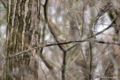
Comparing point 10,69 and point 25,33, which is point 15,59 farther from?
point 25,33

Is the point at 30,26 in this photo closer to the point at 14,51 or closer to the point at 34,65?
the point at 14,51

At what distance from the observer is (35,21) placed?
193 centimetres

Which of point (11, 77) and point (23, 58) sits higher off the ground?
point (23, 58)

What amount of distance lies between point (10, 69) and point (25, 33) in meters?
0.51

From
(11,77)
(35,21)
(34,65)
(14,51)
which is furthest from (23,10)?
(11,77)

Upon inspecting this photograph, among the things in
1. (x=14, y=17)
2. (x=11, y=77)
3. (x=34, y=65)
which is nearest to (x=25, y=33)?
(x=14, y=17)

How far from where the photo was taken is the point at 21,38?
72.5 inches

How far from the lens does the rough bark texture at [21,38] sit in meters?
1.79

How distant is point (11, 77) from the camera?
1695mm

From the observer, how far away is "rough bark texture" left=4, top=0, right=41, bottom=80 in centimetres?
179

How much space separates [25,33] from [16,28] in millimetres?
136

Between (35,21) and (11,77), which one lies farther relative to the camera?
(35,21)

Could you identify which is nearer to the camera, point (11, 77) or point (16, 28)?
point (11, 77)

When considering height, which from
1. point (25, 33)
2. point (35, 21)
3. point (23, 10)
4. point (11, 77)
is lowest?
point (11, 77)
